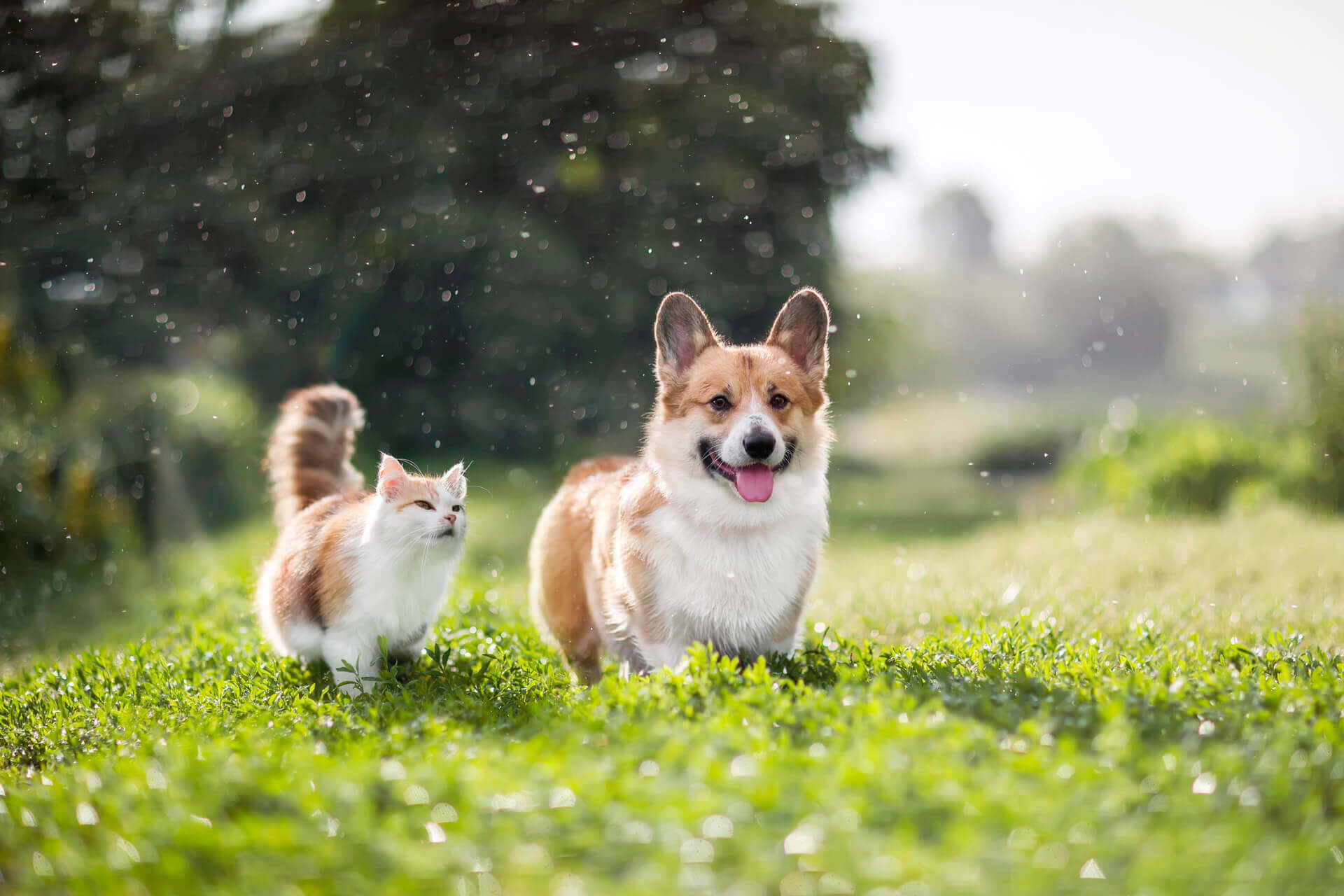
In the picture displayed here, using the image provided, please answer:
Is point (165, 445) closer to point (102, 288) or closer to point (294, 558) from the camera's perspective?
point (102, 288)

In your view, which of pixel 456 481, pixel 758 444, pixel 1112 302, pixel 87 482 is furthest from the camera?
pixel 1112 302

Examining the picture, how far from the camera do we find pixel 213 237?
1109 cm

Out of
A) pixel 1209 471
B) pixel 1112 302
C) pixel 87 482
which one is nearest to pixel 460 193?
pixel 87 482

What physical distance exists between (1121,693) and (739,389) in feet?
6.12

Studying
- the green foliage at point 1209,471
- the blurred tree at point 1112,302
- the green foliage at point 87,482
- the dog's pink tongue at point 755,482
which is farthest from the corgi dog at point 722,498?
the blurred tree at point 1112,302

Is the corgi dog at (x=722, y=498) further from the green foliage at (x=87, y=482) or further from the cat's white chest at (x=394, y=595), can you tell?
the green foliage at (x=87, y=482)

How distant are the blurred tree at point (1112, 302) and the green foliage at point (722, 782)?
59.4 feet

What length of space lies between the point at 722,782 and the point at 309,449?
3386 mm

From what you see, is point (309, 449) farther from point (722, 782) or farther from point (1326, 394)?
point (1326, 394)

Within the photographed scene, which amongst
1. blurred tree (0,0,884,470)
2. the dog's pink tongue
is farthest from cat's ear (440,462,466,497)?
blurred tree (0,0,884,470)

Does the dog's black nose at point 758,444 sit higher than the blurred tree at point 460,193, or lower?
lower

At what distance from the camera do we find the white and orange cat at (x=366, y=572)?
4.27 meters

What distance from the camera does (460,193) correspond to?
11289 mm

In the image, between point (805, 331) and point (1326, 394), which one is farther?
point (1326, 394)
